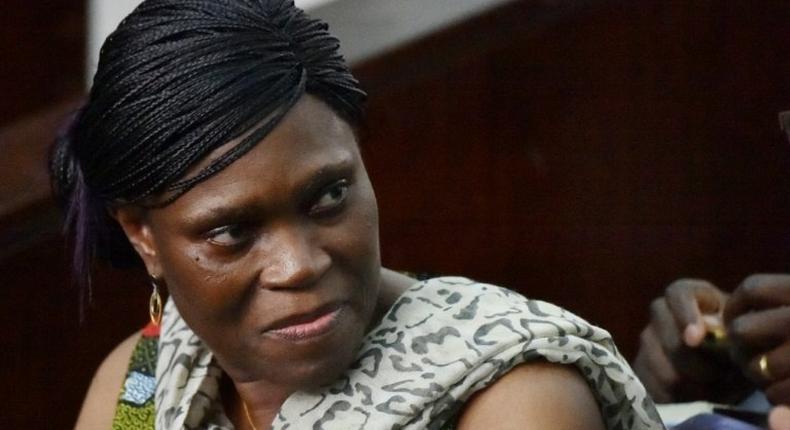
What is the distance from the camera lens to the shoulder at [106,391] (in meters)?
1.12

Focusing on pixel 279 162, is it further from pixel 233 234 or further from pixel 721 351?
pixel 721 351

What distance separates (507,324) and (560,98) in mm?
677

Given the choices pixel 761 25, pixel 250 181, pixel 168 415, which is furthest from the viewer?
pixel 761 25

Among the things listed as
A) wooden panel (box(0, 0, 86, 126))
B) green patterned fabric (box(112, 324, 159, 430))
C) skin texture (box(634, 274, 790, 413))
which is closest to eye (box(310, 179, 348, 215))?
green patterned fabric (box(112, 324, 159, 430))

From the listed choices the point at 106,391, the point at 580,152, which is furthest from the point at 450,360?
the point at 580,152

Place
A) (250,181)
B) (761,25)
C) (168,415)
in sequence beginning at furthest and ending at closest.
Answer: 1. (761,25)
2. (168,415)
3. (250,181)

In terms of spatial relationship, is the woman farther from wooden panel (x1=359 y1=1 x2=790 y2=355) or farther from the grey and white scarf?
wooden panel (x1=359 y1=1 x2=790 y2=355)

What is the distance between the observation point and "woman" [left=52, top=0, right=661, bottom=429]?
0.82 meters

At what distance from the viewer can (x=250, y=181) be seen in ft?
2.65

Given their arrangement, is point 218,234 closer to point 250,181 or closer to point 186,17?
point 250,181

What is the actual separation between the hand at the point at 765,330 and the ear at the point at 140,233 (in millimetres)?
523

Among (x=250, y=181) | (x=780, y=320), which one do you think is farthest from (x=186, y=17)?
(x=780, y=320)

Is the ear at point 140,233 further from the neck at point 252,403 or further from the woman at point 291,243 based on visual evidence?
the neck at point 252,403

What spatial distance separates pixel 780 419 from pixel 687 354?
0.20 meters
